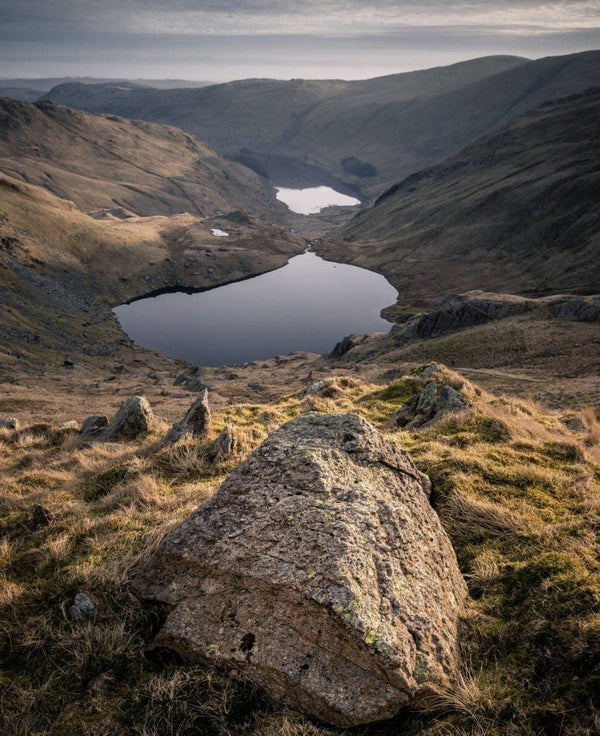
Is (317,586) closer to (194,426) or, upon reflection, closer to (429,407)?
(194,426)

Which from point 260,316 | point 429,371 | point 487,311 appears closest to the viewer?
point 429,371

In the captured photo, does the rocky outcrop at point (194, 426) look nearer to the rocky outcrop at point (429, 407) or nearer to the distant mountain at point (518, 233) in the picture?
the rocky outcrop at point (429, 407)

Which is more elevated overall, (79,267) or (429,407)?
(429,407)

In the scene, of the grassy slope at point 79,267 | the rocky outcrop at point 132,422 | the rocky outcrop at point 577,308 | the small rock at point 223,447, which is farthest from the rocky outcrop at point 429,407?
the grassy slope at point 79,267

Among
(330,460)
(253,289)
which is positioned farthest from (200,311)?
(330,460)

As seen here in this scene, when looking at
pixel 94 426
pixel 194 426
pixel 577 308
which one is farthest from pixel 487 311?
pixel 194 426

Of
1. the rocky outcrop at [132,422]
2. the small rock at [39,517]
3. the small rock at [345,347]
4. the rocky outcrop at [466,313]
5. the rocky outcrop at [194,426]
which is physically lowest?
the small rock at [345,347]

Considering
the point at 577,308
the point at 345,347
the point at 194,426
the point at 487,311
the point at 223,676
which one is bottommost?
the point at 345,347
